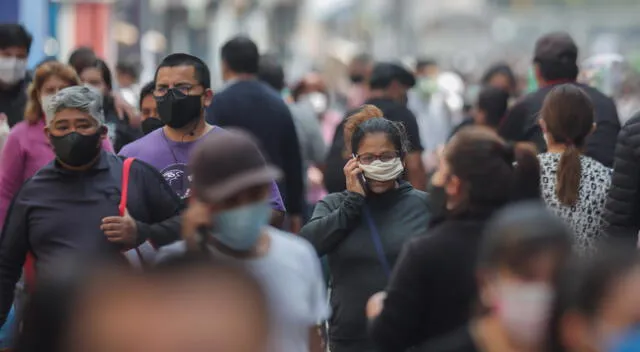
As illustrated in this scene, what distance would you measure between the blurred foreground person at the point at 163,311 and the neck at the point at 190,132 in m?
4.15

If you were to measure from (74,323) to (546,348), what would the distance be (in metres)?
1.57

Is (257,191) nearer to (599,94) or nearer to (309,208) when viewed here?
(599,94)

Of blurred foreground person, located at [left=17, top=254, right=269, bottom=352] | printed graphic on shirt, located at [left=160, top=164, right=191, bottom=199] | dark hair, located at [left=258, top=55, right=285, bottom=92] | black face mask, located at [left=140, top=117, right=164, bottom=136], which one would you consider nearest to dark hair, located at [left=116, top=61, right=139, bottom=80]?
dark hair, located at [left=258, top=55, right=285, bottom=92]

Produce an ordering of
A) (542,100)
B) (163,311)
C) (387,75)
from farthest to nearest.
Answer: (387,75), (542,100), (163,311)

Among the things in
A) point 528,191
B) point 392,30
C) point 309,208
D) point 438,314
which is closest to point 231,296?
point 438,314

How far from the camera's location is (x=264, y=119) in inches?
401

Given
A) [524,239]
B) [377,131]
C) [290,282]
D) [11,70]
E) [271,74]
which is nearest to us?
[524,239]

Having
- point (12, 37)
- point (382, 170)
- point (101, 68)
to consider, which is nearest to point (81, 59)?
point (101, 68)

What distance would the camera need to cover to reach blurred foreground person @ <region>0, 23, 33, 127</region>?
10109mm

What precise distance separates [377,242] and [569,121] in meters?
1.43

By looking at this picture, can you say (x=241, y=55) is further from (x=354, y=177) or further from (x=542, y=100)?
(x=354, y=177)

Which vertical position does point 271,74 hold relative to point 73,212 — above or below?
below

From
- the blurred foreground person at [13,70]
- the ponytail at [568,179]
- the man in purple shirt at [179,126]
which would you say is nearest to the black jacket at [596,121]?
the ponytail at [568,179]

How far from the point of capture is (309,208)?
1282cm
